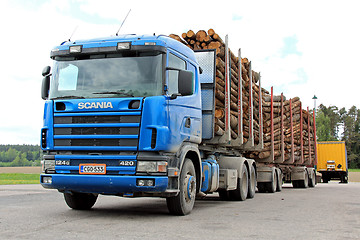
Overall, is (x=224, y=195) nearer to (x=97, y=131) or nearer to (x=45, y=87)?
(x=97, y=131)

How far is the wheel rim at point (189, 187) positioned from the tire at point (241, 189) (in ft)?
13.0

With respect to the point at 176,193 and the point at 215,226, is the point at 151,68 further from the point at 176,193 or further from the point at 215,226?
the point at 215,226

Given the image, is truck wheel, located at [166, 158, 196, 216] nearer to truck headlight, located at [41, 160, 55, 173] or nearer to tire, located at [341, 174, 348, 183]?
truck headlight, located at [41, 160, 55, 173]

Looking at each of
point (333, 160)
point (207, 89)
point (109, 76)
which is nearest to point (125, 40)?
point (109, 76)

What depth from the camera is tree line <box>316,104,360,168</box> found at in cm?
10356

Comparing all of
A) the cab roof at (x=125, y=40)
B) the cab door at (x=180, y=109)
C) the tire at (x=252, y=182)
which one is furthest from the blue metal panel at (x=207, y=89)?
the tire at (x=252, y=182)

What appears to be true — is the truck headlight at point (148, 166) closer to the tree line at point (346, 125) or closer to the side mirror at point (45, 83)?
the side mirror at point (45, 83)

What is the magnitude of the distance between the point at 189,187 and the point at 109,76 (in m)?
2.57

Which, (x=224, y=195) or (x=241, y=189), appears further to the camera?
(x=224, y=195)

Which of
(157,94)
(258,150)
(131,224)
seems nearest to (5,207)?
(131,224)

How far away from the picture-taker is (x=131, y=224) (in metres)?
7.63

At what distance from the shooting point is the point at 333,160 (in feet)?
101

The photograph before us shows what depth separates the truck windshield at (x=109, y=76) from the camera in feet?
26.6

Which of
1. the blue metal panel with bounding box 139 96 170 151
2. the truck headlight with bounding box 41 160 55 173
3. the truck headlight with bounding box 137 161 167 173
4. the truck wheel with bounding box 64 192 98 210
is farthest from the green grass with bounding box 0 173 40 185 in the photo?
the blue metal panel with bounding box 139 96 170 151
